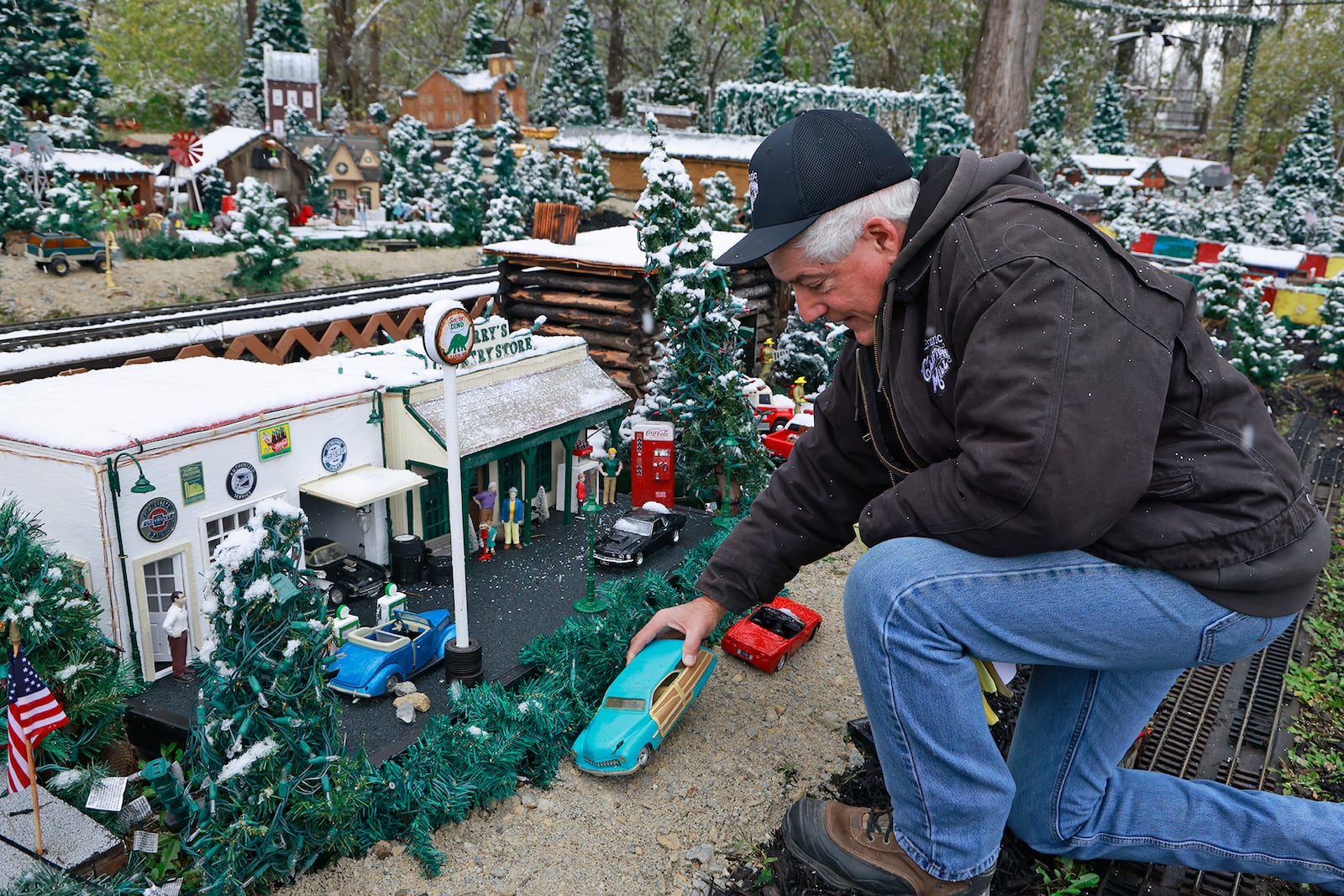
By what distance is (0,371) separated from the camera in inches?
382

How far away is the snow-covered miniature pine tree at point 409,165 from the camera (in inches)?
1037

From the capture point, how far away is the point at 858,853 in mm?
3270

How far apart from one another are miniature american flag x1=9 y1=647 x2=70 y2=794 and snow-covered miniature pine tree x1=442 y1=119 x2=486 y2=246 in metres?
21.4

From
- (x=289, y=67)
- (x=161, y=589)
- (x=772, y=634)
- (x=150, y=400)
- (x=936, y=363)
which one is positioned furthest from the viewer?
(x=289, y=67)

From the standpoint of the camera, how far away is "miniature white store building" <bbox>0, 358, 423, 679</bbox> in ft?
18.7

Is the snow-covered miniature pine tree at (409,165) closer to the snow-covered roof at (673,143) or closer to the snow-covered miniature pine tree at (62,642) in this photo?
the snow-covered roof at (673,143)

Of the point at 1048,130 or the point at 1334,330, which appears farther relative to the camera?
the point at 1048,130

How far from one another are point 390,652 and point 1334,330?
1600 centimetres

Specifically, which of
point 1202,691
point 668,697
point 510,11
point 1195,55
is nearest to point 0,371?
point 668,697

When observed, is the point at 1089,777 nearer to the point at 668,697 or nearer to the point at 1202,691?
the point at 668,697

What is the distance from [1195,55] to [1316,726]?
6104cm

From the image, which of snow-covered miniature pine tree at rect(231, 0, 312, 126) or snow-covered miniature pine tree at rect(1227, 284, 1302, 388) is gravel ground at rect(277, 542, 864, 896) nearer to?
snow-covered miniature pine tree at rect(1227, 284, 1302, 388)

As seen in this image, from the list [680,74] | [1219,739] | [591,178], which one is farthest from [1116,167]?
[1219,739]

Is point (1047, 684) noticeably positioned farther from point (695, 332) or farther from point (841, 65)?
point (841, 65)
